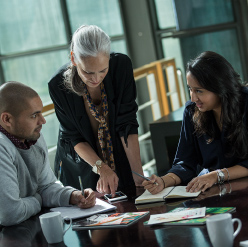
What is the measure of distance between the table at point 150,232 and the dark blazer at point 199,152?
0.67 ft

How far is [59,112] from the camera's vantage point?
2537 mm

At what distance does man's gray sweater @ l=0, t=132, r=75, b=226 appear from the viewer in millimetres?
1948

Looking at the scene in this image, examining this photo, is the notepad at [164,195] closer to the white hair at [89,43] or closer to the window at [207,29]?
the white hair at [89,43]

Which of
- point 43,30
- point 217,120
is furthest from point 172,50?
point 217,120

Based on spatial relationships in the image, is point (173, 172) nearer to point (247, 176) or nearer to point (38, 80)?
point (247, 176)

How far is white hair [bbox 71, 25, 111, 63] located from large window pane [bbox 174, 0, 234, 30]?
9.17ft

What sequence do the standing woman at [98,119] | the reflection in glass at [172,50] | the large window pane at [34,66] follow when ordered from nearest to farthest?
the standing woman at [98,119]
the reflection in glass at [172,50]
the large window pane at [34,66]

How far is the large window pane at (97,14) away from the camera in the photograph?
7137 mm

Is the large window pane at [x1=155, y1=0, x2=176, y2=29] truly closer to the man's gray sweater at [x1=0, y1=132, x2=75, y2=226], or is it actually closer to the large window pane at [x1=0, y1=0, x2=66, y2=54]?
the large window pane at [x1=0, y1=0, x2=66, y2=54]

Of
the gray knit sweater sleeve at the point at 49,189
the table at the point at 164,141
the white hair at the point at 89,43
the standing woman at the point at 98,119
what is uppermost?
the white hair at the point at 89,43

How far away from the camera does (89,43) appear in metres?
2.17

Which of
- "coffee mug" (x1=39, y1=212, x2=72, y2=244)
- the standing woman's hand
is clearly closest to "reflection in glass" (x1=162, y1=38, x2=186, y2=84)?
the standing woman's hand

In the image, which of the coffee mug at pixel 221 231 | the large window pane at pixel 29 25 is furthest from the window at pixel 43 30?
the coffee mug at pixel 221 231

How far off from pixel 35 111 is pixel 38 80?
17.7ft
